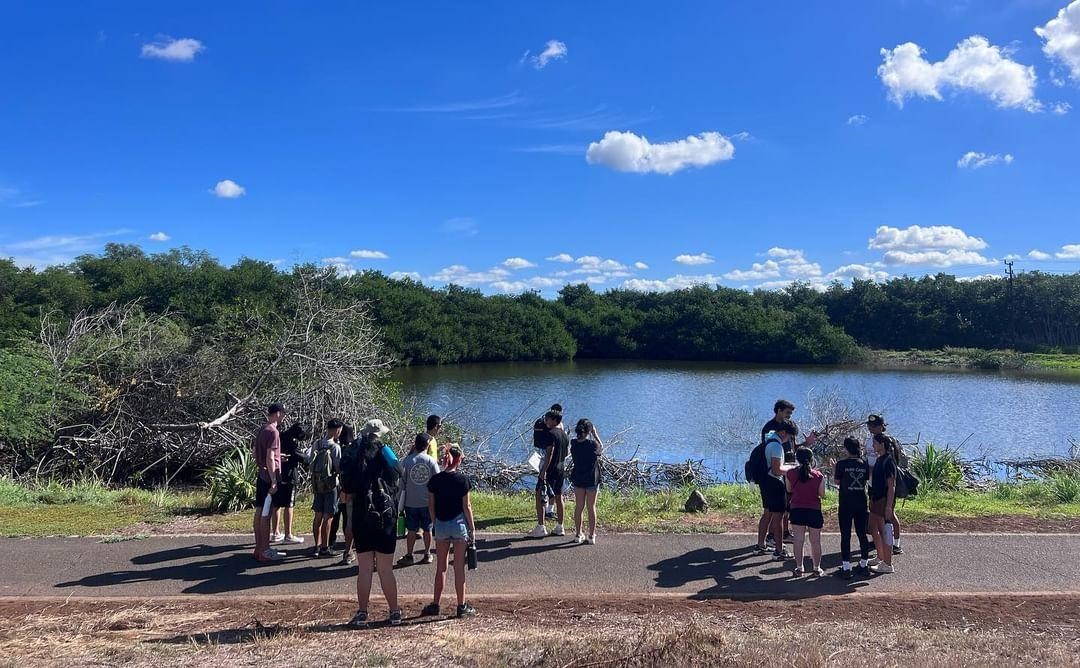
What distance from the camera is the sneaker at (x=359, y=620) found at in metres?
5.55

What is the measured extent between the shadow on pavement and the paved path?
0.01 metres

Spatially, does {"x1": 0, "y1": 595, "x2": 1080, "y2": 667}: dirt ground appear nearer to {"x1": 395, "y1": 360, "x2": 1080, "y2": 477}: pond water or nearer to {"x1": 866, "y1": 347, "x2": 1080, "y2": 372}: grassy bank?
{"x1": 395, "y1": 360, "x2": 1080, "y2": 477}: pond water

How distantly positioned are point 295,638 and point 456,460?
180cm

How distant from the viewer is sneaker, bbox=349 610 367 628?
218 inches

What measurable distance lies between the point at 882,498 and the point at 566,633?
378cm

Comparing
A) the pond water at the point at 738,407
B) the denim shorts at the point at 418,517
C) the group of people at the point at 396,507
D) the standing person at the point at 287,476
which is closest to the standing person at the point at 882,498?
the group of people at the point at 396,507

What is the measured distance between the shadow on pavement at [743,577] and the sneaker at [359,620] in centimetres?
277

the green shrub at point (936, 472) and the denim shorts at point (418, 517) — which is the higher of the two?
the denim shorts at point (418, 517)

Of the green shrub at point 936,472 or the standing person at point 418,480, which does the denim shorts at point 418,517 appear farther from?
the green shrub at point 936,472

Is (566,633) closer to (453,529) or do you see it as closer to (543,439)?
(453,529)

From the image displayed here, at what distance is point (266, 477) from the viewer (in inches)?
286

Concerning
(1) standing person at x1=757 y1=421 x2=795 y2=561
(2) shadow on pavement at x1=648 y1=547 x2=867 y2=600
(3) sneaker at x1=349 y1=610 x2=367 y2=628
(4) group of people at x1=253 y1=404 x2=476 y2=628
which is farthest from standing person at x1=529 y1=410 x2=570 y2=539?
(3) sneaker at x1=349 y1=610 x2=367 y2=628

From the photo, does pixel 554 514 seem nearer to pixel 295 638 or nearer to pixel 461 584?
pixel 461 584

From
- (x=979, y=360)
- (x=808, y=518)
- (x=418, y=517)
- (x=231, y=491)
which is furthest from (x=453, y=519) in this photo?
(x=979, y=360)
